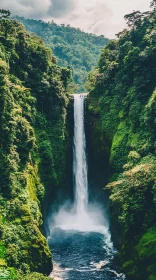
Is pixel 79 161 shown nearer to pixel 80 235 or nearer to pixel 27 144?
pixel 80 235

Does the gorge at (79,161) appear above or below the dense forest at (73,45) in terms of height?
below

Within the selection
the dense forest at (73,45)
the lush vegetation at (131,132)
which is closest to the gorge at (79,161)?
the lush vegetation at (131,132)

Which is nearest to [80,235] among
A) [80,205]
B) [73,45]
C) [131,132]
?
[80,205]

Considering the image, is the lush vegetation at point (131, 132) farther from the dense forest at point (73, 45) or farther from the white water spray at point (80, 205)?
the dense forest at point (73, 45)

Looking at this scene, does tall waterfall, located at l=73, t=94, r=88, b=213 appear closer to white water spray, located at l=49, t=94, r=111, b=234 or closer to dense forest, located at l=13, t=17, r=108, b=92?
white water spray, located at l=49, t=94, r=111, b=234

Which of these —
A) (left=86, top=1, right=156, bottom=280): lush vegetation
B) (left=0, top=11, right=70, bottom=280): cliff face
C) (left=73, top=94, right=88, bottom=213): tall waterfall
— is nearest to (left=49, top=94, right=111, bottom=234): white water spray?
(left=73, top=94, right=88, bottom=213): tall waterfall

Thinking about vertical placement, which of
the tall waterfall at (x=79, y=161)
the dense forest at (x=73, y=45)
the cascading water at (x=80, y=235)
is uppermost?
the dense forest at (x=73, y=45)

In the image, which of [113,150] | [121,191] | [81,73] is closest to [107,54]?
[113,150]
